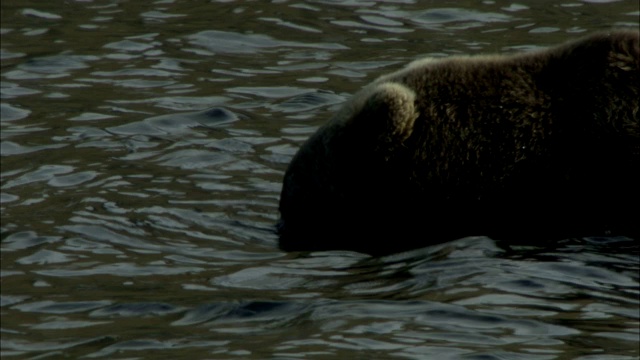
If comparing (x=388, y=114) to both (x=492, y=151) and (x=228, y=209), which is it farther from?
(x=228, y=209)

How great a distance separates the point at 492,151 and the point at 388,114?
0.63 metres

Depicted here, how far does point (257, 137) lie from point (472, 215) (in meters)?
3.19

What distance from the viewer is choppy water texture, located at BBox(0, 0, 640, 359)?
691 cm

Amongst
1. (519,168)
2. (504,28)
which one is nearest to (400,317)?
(519,168)

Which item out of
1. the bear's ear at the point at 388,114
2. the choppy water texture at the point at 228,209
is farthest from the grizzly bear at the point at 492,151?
the choppy water texture at the point at 228,209

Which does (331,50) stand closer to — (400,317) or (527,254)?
(527,254)

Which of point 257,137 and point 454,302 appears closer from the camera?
point 454,302

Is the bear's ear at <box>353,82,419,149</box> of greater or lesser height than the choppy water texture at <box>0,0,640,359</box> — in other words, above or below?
above

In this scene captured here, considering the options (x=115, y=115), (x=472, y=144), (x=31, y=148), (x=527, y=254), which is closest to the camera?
(x=527, y=254)

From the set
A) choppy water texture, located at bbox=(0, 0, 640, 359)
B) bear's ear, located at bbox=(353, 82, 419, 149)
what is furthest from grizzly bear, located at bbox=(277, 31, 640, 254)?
choppy water texture, located at bbox=(0, 0, 640, 359)

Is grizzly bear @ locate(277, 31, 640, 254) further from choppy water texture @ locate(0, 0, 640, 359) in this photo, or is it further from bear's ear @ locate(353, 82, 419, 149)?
choppy water texture @ locate(0, 0, 640, 359)

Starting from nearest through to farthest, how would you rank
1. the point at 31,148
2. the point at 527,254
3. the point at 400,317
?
the point at 400,317, the point at 527,254, the point at 31,148

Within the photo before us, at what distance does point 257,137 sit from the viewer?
11.9 metres

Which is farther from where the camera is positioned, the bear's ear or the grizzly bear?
the bear's ear
